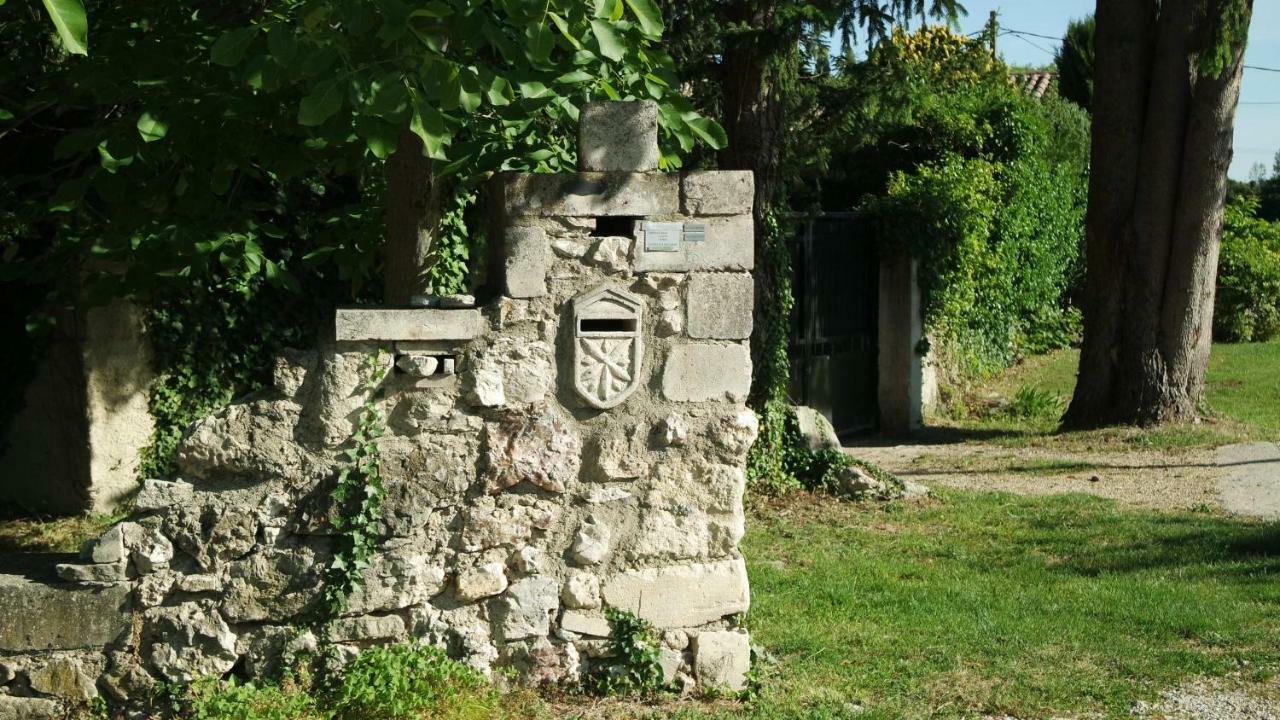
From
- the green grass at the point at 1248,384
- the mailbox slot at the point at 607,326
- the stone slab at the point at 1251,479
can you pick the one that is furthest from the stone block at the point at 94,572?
the green grass at the point at 1248,384

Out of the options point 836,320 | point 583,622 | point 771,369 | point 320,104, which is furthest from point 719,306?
point 836,320

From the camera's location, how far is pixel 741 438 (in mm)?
5164

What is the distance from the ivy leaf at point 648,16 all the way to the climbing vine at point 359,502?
1.50 meters

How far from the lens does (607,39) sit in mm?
4574

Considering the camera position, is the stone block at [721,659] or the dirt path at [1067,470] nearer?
the stone block at [721,659]

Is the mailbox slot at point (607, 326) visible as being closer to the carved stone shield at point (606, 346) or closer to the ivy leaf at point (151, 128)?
the carved stone shield at point (606, 346)

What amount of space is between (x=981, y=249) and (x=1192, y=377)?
326 centimetres

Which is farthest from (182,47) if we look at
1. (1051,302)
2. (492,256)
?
(1051,302)

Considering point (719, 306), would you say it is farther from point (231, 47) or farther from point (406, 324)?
point (231, 47)

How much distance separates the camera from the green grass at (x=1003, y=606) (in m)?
5.48

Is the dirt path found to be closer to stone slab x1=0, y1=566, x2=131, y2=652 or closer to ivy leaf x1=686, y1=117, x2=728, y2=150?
ivy leaf x1=686, y1=117, x2=728, y2=150

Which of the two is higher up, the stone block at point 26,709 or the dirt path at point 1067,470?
the dirt path at point 1067,470

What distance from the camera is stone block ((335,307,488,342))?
4.76 metres

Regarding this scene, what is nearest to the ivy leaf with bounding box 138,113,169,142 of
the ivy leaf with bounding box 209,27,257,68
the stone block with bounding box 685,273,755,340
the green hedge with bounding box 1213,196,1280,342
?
the ivy leaf with bounding box 209,27,257,68
